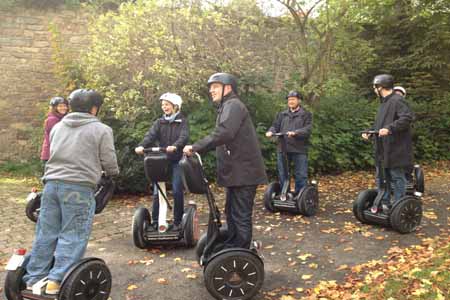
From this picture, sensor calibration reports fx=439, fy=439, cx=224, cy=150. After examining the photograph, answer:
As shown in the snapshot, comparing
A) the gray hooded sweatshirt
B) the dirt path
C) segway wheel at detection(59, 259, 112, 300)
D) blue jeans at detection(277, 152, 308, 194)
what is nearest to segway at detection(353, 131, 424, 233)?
the dirt path

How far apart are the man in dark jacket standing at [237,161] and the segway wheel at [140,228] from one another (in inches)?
58.6

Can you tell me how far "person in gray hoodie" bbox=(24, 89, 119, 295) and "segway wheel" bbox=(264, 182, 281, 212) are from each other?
3.81m

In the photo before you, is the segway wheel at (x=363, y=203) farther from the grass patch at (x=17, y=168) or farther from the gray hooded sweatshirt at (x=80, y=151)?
the grass patch at (x=17, y=168)

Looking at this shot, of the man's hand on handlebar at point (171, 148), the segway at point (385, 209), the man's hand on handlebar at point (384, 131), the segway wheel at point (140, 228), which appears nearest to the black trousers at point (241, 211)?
the man's hand on handlebar at point (171, 148)

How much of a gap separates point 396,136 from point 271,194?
216 centimetres

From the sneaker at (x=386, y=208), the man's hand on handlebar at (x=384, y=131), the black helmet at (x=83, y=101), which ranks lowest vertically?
the sneaker at (x=386, y=208)

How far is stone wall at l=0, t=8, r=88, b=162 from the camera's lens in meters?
12.2

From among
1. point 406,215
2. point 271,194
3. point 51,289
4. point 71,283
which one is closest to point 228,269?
point 71,283

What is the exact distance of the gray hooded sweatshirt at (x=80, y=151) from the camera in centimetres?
344

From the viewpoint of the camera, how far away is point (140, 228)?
203 inches

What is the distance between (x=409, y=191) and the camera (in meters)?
7.38

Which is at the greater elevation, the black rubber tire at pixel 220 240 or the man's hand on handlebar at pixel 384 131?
the man's hand on handlebar at pixel 384 131

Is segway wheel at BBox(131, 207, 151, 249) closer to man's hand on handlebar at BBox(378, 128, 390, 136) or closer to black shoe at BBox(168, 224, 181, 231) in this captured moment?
black shoe at BBox(168, 224, 181, 231)

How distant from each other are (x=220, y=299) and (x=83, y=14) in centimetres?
1119
